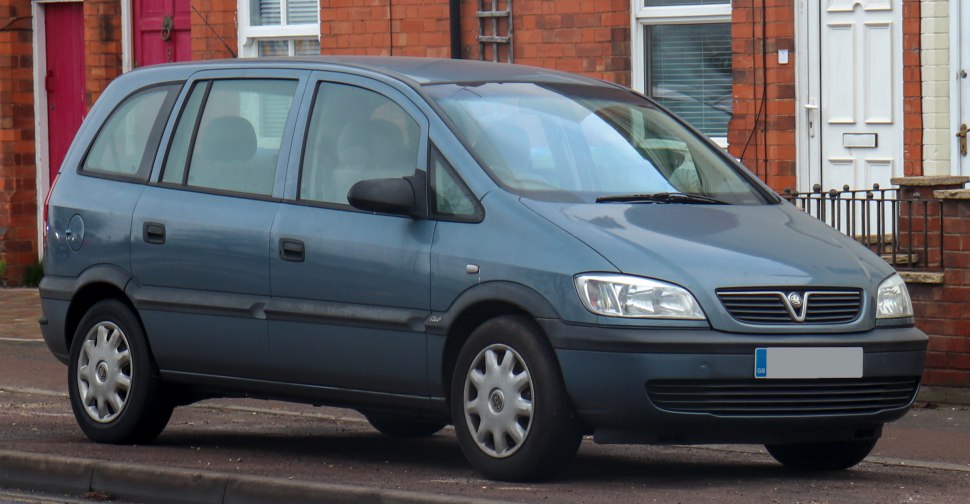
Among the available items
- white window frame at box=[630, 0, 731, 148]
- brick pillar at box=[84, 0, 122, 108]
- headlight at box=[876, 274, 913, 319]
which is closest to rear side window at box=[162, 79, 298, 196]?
headlight at box=[876, 274, 913, 319]

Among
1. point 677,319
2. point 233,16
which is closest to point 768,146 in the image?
point 233,16

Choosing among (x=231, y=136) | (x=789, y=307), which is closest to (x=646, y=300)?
(x=789, y=307)

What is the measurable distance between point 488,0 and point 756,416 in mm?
8709

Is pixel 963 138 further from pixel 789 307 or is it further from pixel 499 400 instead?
pixel 499 400

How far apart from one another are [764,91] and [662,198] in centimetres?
618

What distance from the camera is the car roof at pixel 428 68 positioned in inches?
314

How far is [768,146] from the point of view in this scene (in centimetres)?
1347

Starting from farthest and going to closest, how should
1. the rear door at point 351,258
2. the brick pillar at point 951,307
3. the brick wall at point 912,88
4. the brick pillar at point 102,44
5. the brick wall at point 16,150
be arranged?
the brick wall at point 16,150
the brick pillar at point 102,44
the brick wall at point 912,88
the brick pillar at point 951,307
the rear door at point 351,258

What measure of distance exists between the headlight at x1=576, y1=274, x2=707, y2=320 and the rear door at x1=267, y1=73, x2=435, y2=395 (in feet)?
2.95

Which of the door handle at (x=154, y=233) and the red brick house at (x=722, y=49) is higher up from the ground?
the red brick house at (x=722, y=49)

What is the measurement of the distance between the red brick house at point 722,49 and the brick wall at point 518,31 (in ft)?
0.04

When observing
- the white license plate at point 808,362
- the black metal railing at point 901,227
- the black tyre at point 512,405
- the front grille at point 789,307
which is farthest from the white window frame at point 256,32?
the white license plate at point 808,362

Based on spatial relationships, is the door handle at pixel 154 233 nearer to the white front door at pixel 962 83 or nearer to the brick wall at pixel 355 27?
Result: the white front door at pixel 962 83

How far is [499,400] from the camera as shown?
23.2ft
